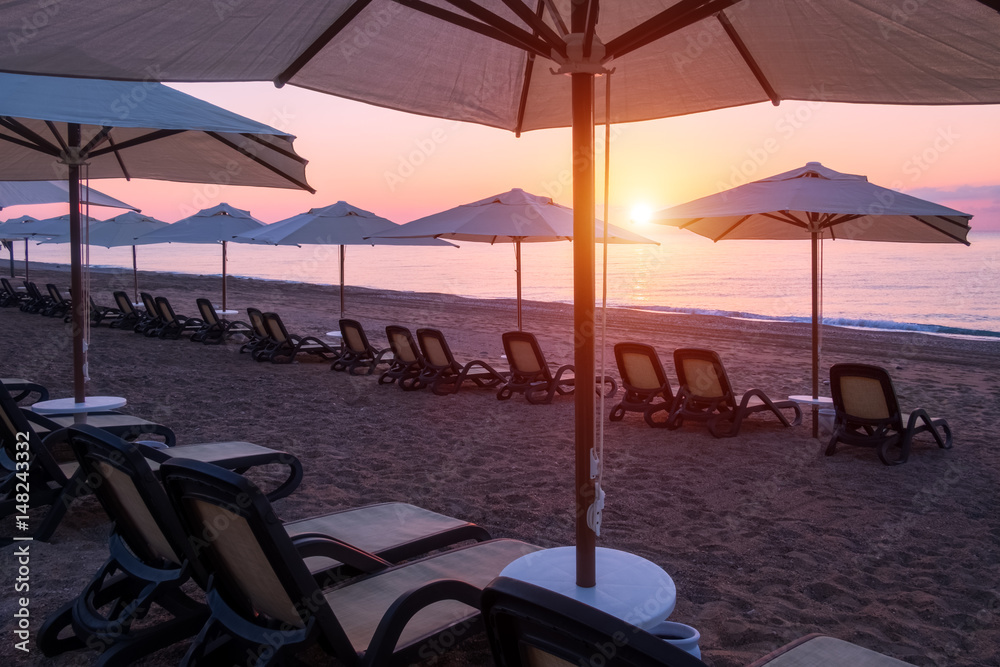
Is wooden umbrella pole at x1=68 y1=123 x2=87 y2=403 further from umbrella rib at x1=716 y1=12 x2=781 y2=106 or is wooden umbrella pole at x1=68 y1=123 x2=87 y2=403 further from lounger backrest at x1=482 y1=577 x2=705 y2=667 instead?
lounger backrest at x1=482 y1=577 x2=705 y2=667

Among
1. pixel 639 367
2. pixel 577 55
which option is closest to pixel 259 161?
pixel 577 55

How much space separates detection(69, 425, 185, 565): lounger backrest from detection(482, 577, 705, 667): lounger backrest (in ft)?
4.98

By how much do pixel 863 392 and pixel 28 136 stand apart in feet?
22.5

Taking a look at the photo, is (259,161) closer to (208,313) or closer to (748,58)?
(748,58)

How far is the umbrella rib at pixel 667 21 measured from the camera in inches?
85.4

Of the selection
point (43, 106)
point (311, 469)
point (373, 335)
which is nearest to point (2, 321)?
point (373, 335)

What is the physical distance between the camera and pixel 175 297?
2844 centimetres

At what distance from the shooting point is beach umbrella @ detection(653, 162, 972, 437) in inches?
230

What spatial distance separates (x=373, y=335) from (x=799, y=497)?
1249 cm

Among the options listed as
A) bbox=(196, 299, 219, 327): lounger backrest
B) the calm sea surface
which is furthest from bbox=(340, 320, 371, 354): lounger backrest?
the calm sea surface

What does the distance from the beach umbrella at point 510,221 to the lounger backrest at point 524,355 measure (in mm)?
504

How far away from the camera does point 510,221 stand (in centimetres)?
905

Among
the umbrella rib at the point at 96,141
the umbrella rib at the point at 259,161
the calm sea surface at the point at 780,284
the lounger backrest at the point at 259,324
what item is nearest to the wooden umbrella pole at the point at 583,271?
the umbrella rib at the point at 259,161

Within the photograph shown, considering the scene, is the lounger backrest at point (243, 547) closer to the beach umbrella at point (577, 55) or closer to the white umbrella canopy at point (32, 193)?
the beach umbrella at point (577, 55)
